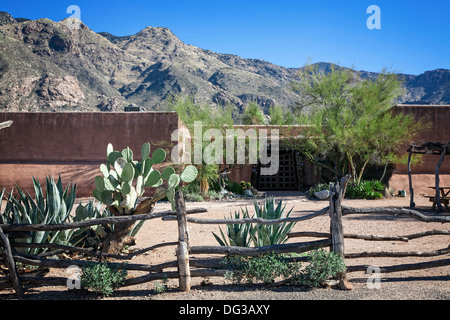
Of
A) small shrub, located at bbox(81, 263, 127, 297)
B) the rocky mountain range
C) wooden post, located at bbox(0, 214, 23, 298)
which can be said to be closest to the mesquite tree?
small shrub, located at bbox(81, 263, 127, 297)

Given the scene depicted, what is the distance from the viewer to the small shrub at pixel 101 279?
3473mm

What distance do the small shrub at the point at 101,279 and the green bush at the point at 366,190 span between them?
9533 mm

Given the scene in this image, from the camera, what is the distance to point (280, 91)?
155ft

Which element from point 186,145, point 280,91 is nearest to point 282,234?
point 186,145

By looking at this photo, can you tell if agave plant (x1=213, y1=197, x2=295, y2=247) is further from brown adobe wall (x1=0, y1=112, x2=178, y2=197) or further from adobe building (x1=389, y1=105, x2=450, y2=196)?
adobe building (x1=389, y1=105, x2=450, y2=196)

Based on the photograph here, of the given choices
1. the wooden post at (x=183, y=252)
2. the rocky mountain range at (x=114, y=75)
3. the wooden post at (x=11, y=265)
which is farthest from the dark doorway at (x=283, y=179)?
the rocky mountain range at (x=114, y=75)

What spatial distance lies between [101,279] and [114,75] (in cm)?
5215

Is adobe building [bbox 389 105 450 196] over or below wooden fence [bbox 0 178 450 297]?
over

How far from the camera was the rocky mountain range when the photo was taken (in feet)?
115

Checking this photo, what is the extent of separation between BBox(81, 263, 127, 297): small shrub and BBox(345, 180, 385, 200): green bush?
31.3ft

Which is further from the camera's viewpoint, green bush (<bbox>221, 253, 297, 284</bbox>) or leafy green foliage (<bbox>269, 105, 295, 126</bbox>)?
leafy green foliage (<bbox>269, 105, 295, 126</bbox>)
